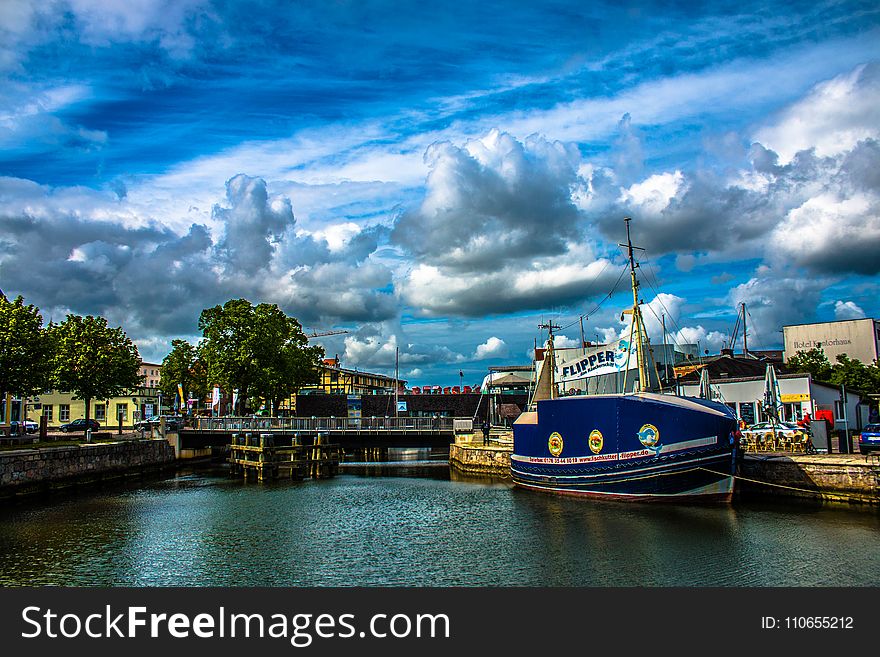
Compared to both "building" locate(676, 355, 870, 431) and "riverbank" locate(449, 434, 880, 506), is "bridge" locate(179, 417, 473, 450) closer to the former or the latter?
"building" locate(676, 355, 870, 431)

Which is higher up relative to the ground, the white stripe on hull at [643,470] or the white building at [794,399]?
the white building at [794,399]

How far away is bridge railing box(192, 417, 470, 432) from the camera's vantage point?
205 ft

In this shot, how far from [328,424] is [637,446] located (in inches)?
1481

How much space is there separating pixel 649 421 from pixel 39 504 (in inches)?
1348

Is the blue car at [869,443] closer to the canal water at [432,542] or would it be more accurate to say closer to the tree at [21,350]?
the canal water at [432,542]

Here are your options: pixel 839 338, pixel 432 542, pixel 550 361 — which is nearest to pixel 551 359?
pixel 550 361

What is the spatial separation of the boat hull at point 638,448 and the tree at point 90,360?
4127 centimetres

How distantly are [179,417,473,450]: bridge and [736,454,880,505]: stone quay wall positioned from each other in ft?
96.9

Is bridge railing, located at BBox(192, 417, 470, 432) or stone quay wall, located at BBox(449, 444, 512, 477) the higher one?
bridge railing, located at BBox(192, 417, 470, 432)

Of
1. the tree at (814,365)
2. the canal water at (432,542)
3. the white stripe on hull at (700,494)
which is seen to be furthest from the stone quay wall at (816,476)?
the tree at (814,365)

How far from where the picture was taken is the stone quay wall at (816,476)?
29922 millimetres

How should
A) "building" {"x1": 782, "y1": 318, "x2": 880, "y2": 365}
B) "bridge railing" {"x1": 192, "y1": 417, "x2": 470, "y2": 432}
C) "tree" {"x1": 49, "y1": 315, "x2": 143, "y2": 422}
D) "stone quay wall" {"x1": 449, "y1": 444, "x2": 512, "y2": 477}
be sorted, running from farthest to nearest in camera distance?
1. "building" {"x1": 782, "y1": 318, "x2": 880, "y2": 365}
2. "bridge railing" {"x1": 192, "y1": 417, "x2": 470, "y2": 432}
3. "tree" {"x1": 49, "y1": 315, "x2": 143, "y2": 422}
4. "stone quay wall" {"x1": 449, "y1": 444, "x2": 512, "y2": 477}

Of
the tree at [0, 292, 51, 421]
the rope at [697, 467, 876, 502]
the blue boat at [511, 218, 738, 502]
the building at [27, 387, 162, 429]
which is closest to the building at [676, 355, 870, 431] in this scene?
the rope at [697, 467, 876, 502]
